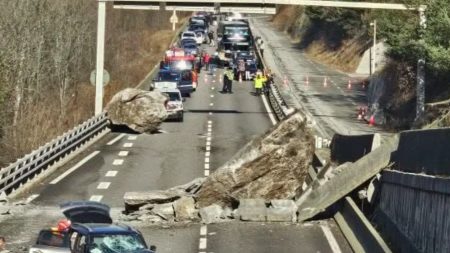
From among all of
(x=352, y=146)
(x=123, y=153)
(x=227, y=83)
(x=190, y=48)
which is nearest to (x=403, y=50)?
(x=123, y=153)

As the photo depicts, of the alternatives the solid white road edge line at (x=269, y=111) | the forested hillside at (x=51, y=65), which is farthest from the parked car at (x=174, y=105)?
the forested hillside at (x=51, y=65)

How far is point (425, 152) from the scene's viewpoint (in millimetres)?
16500

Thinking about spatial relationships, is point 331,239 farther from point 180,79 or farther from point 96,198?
point 180,79

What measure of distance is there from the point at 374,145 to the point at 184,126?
77.9 feet

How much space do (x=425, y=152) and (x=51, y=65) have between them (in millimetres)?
62925

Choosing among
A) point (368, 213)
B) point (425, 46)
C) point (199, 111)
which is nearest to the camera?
point (368, 213)

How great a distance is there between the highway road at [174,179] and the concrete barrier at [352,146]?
263 cm

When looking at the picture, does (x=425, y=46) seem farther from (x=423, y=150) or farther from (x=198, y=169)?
(x=423, y=150)

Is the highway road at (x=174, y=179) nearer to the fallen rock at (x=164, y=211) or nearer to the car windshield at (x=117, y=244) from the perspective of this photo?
the fallen rock at (x=164, y=211)

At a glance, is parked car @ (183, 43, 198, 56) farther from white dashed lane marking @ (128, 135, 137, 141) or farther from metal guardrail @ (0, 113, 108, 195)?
metal guardrail @ (0, 113, 108, 195)

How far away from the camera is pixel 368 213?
23.5 metres

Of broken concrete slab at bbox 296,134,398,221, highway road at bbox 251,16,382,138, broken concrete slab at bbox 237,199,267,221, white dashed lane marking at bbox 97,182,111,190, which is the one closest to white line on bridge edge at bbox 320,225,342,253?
broken concrete slab at bbox 296,134,398,221

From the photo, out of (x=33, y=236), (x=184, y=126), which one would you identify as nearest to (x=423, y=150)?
(x=33, y=236)

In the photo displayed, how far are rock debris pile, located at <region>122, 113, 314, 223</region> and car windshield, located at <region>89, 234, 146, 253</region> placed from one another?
31.2 feet
